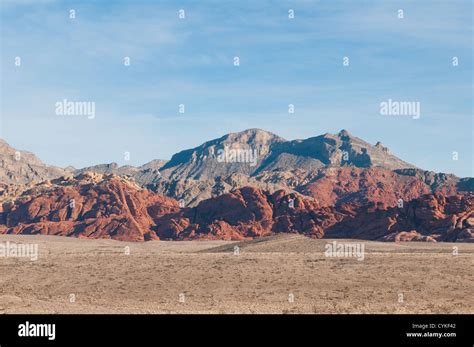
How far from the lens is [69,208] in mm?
170375

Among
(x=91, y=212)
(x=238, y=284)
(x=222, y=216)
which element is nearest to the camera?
(x=238, y=284)

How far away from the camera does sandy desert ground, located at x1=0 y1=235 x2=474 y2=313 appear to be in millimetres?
43344

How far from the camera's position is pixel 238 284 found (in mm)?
54500

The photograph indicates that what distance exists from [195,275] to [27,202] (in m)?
126

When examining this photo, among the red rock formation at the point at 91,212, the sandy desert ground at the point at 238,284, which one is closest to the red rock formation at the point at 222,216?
the red rock formation at the point at 91,212

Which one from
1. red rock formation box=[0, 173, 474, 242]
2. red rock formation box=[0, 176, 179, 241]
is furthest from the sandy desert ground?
red rock formation box=[0, 176, 179, 241]

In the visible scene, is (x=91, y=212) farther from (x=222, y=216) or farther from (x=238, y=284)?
(x=238, y=284)

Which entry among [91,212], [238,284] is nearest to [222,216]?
[91,212]

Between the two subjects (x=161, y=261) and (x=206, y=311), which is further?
(x=161, y=261)

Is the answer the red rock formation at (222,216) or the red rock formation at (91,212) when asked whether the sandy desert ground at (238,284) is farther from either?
the red rock formation at (91,212)

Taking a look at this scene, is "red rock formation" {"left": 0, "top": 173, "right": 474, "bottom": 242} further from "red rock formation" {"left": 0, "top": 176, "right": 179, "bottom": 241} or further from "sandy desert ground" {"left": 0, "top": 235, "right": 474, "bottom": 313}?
"sandy desert ground" {"left": 0, "top": 235, "right": 474, "bottom": 313}

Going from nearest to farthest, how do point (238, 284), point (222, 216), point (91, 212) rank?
point (238, 284) < point (222, 216) < point (91, 212)
